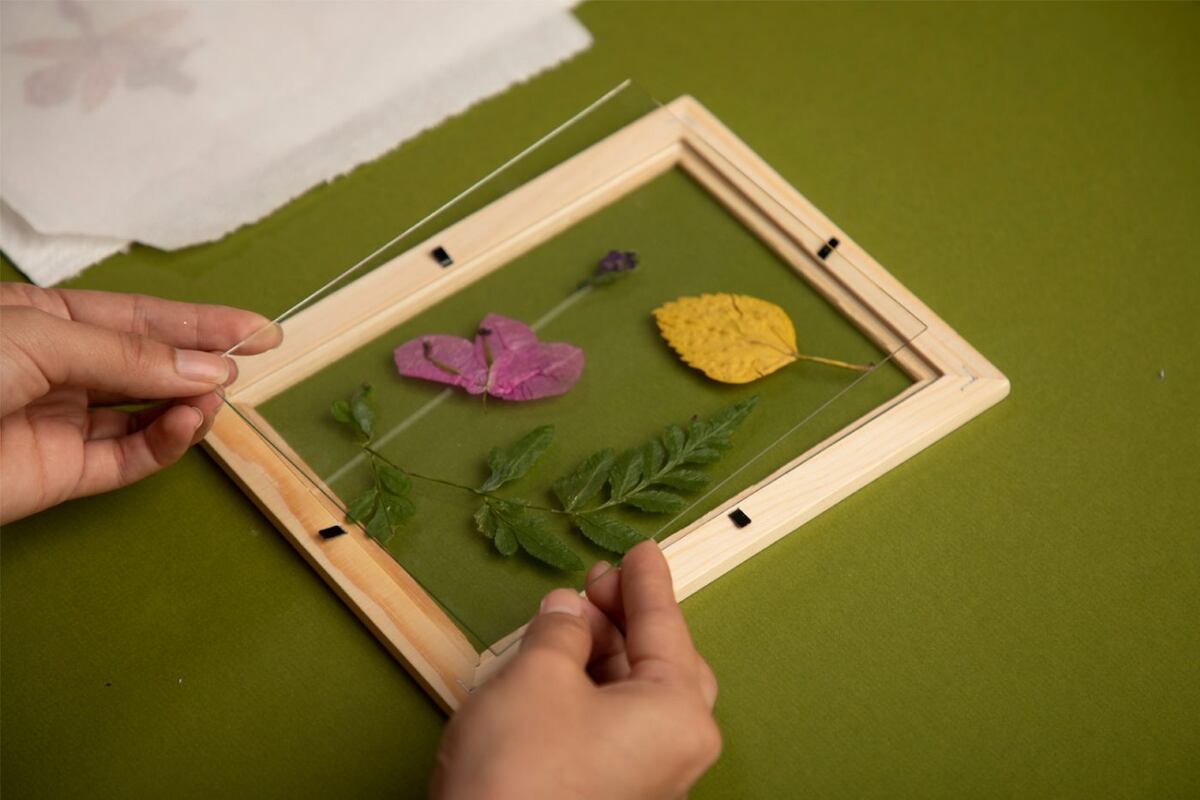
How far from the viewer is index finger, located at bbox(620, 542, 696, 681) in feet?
2.25

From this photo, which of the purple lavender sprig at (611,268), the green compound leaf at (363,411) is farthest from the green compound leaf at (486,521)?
the purple lavender sprig at (611,268)

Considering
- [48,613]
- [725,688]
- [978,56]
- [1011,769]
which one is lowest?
[1011,769]

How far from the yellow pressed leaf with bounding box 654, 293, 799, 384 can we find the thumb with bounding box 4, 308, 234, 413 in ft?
1.09

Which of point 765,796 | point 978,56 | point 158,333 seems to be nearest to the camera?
point 765,796

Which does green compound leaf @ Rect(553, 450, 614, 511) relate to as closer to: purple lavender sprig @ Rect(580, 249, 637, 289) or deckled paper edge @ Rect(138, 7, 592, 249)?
purple lavender sprig @ Rect(580, 249, 637, 289)

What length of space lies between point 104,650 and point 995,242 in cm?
77

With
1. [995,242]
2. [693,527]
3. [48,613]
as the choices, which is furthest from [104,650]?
[995,242]

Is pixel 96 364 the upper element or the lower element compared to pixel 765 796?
upper

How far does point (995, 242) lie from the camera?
105 centimetres

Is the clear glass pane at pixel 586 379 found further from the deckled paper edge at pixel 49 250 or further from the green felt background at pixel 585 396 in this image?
the deckled paper edge at pixel 49 250

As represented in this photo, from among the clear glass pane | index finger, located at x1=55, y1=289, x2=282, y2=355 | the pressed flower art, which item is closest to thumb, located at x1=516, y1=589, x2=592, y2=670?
the clear glass pane

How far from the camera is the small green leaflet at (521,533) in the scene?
825 millimetres

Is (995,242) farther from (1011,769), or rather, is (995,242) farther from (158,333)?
(158,333)

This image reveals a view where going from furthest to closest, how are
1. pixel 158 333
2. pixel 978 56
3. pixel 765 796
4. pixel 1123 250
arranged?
pixel 978 56
pixel 1123 250
pixel 158 333
pixel 765 796
